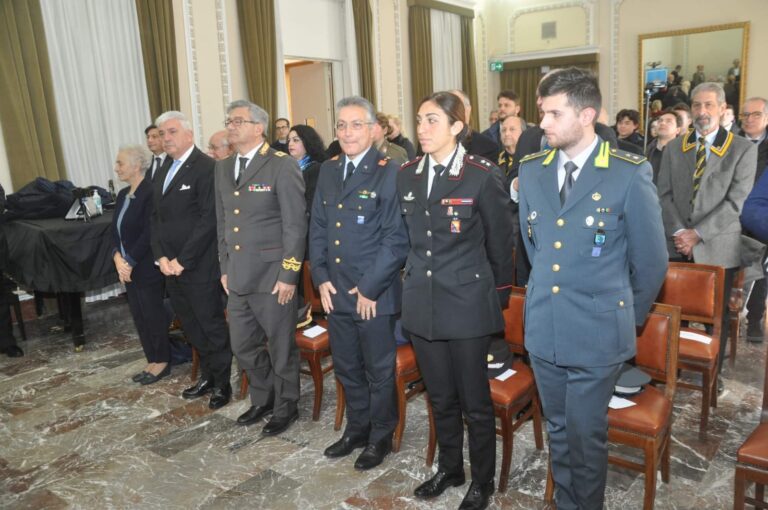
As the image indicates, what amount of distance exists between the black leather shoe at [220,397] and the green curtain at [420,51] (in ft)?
21.2

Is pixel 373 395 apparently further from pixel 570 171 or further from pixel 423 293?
pixel 570 171

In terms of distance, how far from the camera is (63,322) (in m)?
5.00

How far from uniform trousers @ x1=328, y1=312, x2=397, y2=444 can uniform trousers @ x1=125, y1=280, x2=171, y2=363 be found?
1.63 metres

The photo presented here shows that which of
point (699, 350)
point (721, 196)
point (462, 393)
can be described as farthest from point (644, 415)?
point (721, 196)

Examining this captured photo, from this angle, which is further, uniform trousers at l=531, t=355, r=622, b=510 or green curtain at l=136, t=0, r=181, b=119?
green curtain at l=136, t=0, r=181, b=119

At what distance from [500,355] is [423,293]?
0.57m

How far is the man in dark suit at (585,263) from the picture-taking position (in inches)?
67.7

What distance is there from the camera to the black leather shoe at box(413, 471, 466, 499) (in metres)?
2.35

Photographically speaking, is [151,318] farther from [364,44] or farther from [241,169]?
[364,44]

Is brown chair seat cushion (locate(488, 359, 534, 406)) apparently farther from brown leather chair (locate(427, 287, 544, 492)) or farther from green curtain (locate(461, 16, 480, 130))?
green curtain (locate(461, 16, 480, 130))

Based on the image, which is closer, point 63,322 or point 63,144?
point 63,322

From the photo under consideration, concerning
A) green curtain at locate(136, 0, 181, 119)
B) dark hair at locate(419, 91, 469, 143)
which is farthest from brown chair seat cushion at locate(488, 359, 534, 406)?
green curtain at locate(136, 0, 181, 119)

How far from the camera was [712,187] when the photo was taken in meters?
3.02

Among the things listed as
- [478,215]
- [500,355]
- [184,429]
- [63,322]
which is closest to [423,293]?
[478,215]
